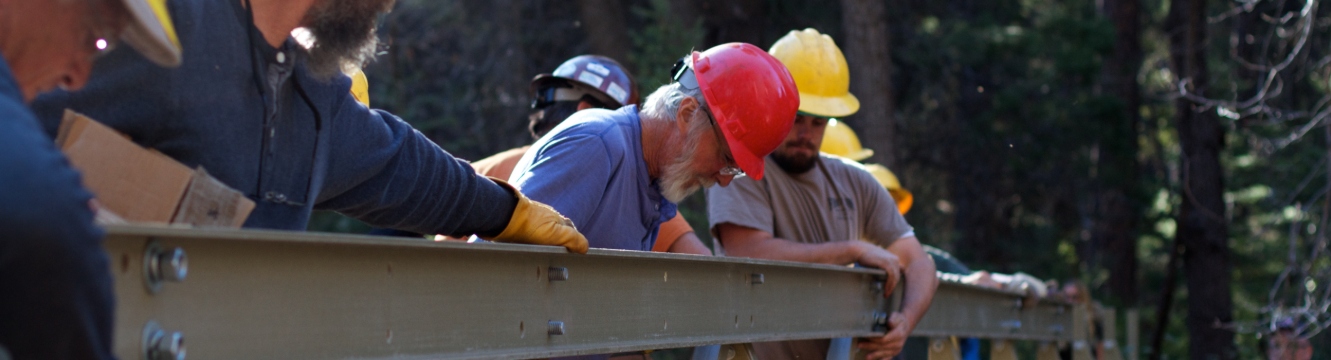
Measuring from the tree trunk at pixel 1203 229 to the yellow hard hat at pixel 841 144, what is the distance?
7.61 meters

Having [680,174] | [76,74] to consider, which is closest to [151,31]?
[76,74]

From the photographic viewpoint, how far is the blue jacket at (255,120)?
216 centimetres

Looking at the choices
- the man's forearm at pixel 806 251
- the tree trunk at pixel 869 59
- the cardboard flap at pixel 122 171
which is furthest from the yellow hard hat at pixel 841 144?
the cardboard flap at pixel 122 171

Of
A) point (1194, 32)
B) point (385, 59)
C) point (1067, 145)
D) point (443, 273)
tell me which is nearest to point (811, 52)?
point (443, 273)

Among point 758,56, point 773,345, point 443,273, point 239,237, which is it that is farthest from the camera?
point 773,345

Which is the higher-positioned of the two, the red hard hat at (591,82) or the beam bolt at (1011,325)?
the red hard hat at (591,82)

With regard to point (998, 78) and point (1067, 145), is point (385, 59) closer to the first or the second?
point (998, 78)

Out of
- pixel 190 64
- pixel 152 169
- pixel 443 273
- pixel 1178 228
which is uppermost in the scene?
pixel 190 64

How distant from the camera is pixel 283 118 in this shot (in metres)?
2.43

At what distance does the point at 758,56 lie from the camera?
3.83 metres

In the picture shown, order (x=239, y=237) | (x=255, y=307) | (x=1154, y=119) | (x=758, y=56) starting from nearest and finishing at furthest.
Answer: (x=239, y=237) → (x=255, y=307) → (x=758, y=56) → (x=1154, y=119)

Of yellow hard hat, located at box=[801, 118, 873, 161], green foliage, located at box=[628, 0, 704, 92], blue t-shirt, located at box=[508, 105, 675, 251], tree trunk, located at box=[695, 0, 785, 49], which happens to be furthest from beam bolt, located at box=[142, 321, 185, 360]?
tree trunk, located at box=[695, 0, 785, 49]

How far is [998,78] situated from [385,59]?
27.7ft

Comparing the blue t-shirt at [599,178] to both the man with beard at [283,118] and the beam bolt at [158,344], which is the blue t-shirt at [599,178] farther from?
the beam bolt at [158,344]
